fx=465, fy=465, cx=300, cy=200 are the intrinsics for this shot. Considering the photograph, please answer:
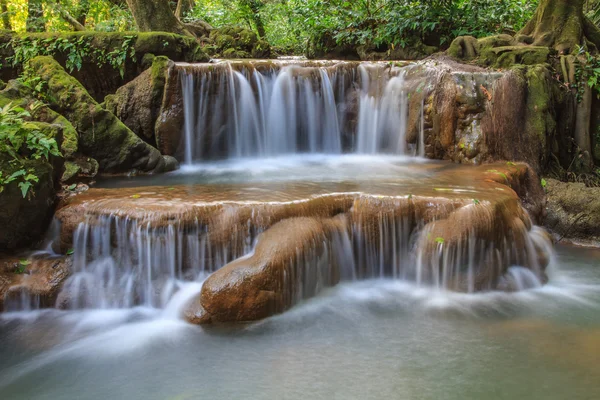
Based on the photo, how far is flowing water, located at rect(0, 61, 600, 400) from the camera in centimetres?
386

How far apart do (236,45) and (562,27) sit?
28.1ft

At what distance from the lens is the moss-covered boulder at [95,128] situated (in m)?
7.91

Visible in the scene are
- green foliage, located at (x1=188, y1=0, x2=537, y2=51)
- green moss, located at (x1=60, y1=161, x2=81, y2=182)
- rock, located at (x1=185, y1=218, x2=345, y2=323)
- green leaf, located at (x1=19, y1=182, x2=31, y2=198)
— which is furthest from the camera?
green foliage, located at (x1=188, y1=0, x2=537, y2=51)

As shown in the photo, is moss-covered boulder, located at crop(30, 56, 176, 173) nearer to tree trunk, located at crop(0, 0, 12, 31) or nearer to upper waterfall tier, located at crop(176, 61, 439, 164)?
upper waterfall tier, located at crop(176, 61, 439, 164)

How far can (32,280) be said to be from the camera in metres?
5.20

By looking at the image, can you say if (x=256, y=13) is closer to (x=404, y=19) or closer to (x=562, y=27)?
(x=404, y=19)

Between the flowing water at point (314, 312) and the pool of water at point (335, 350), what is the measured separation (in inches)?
0.6

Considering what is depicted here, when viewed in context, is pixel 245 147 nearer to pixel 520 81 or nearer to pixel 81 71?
pixel 81 71

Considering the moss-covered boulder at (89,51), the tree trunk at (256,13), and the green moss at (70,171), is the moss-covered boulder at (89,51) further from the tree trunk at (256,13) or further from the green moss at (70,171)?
the tree trunk at (256,13)

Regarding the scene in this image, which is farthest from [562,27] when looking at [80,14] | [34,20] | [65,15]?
[80,14]

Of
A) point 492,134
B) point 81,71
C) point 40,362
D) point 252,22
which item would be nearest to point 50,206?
point 40,362

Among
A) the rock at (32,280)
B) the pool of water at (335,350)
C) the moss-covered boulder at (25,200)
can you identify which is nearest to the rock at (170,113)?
the moss-covered boulder at (25,200)

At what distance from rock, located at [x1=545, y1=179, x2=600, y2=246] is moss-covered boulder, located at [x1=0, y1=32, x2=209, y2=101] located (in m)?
8.04

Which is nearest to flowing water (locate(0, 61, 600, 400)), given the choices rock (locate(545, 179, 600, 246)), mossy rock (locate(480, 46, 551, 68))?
rock (locate(545, 179, 600, 246))
